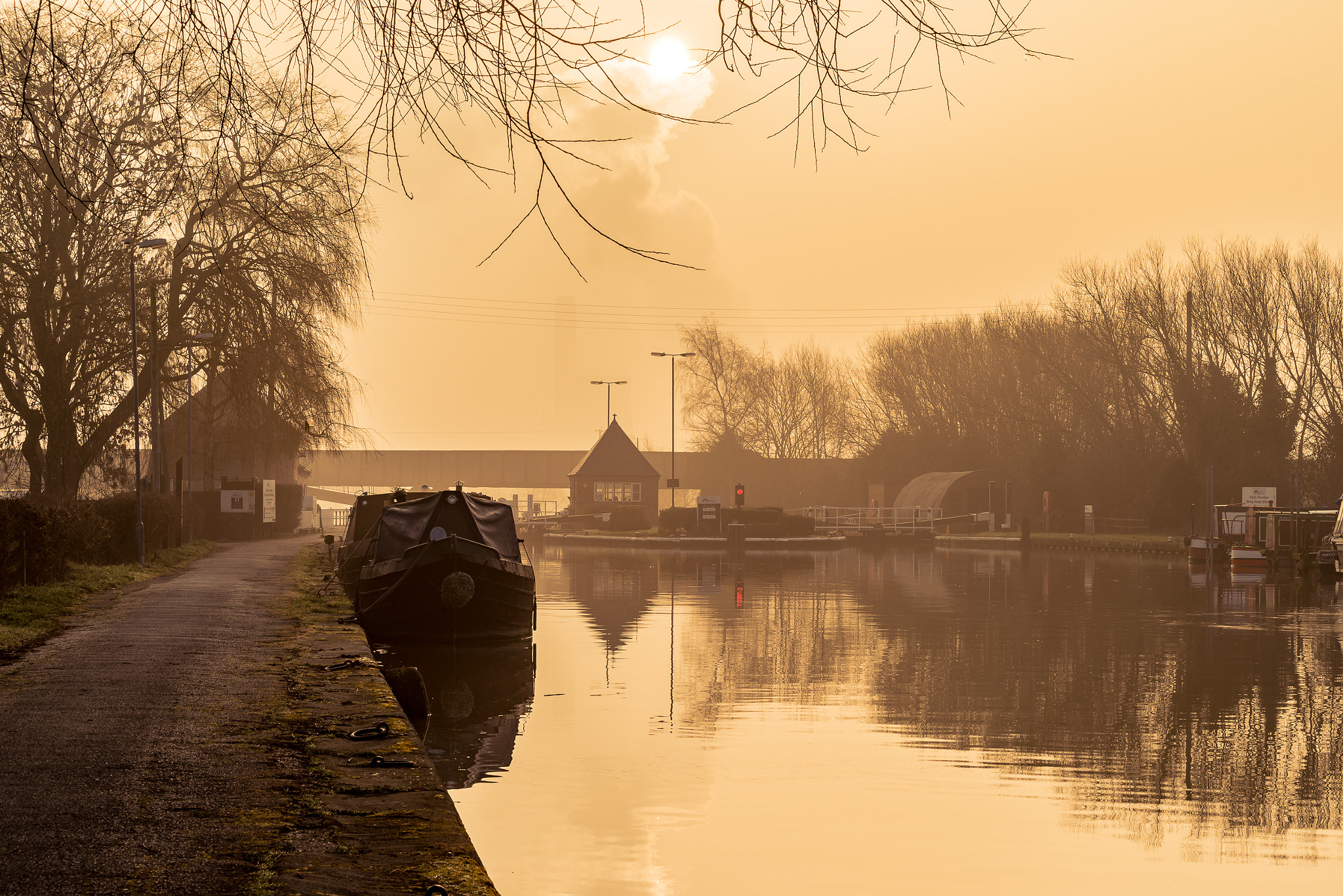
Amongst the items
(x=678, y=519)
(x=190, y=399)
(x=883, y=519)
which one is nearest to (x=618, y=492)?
(x=678, y=519)

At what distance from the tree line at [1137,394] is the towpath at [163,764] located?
50.6 m

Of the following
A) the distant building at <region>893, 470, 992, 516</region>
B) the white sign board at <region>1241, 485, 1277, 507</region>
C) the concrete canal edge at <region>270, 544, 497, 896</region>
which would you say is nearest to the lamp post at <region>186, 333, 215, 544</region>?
the concrete canal edge at <region>270, 544, 497, 896</region>

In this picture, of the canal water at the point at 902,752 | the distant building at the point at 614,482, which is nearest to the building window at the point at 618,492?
the distant building at the point at 614,482

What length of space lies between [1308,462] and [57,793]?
2363 inches

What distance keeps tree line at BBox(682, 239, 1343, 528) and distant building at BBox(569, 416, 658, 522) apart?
48.2 feet

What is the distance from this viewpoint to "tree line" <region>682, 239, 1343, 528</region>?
189ft

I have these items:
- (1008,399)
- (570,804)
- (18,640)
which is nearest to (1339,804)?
(570,804)

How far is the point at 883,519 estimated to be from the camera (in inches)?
2859

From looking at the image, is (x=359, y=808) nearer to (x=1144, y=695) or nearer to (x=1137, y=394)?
(x=1144, y=695)

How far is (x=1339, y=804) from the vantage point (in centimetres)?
959

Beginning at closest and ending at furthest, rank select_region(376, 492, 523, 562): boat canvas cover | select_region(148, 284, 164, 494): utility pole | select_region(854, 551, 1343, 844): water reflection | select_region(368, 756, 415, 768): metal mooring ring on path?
select_region(368, 756, 415, 768): metal mooring ring on path < select_region(854, 551, 1343, 844): water reflection < select_region(376, 492, 523, 562): boat canvas cover < select_region(148, 284, 164, 494): utility pole

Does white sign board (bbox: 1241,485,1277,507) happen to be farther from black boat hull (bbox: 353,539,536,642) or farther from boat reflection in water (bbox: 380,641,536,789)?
boat reflection in water (bbox: 380,641,536,789)

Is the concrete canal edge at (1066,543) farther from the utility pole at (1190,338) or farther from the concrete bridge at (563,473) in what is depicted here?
the concrete bridge at (563,473)

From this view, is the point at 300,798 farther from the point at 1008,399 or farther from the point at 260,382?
the point at 1008,399
